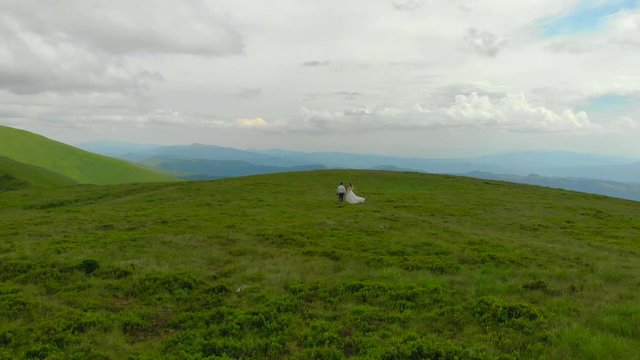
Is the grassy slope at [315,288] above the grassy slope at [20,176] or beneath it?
above

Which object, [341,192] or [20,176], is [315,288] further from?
[20,176]

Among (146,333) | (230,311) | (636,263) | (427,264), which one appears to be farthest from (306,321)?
(636,263)

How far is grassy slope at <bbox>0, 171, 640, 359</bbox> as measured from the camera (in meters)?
11.8

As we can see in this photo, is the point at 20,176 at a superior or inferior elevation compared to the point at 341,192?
inferior

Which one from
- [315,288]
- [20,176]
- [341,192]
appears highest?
[341,192]

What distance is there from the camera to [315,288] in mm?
16609

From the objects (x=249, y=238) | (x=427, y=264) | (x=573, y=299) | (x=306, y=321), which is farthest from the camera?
(x=249, y=238)

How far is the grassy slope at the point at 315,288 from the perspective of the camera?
1180 centimetres

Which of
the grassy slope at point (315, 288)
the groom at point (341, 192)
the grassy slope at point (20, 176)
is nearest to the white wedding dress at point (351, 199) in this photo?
the groom at point (341, 192)

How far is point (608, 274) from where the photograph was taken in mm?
18375

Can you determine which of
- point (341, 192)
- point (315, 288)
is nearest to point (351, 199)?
point (341, 192)

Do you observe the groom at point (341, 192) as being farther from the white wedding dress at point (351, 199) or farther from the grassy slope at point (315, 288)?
the grassy slope at point (315, 288)

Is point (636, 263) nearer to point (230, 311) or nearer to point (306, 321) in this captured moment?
point (306, 321)

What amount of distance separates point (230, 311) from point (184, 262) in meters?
7.41
